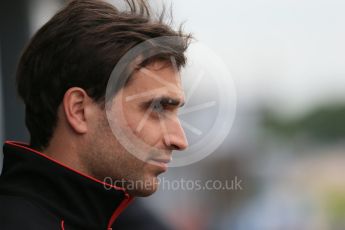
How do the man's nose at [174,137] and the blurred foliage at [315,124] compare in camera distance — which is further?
the blurred foliage at [315,124]

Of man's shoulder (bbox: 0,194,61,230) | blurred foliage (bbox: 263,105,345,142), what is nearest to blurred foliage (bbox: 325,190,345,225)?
blurred foliage (bbox: 263,105,345,142)

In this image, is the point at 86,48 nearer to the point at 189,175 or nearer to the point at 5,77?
the point at 5,77

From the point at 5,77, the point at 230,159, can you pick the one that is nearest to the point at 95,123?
the point at 5,77

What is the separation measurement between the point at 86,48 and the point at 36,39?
5.1 inches

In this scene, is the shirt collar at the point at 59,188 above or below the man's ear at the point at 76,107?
below

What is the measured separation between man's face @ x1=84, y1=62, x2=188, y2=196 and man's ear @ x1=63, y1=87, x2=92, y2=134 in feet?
0.09

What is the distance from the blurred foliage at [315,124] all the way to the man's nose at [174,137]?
6.73 feet

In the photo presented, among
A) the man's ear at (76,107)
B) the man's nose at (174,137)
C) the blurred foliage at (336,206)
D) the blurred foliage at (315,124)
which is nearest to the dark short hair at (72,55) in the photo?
the man's ear at (76,107)

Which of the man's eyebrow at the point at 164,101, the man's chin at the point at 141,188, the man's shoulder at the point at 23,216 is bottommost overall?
the man's shoulder at the point at 23,216

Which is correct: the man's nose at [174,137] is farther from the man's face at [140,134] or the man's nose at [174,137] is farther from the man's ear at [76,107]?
the man's ear at [76,107]

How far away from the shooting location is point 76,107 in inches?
50.1

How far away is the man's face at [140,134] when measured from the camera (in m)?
1.27

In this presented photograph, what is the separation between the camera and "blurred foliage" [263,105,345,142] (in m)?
3.36

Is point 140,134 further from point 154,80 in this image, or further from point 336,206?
point 336,206
